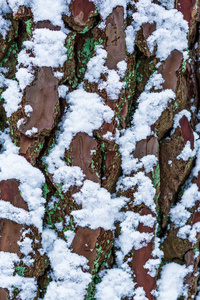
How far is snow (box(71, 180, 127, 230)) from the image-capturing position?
528 mm

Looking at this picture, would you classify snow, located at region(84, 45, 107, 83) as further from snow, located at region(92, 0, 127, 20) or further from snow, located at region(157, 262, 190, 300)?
→ snow, located at region(157, 262, 190, 300)

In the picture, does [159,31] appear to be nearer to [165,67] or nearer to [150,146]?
[165,67]

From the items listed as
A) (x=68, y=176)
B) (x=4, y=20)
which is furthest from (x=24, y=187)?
(x=4, y=20)

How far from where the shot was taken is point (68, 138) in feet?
1.77

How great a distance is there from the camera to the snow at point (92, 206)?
53 cm

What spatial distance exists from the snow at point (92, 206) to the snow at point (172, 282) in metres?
0.17

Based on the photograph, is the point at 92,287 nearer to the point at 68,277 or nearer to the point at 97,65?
the point at 68,277

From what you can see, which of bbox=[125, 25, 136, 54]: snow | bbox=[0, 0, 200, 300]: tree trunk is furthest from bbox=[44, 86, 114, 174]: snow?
bbox=[125, 25, 136, 54]: snow

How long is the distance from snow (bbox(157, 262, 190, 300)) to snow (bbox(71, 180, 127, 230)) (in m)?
0.17

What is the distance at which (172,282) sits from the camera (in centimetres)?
59

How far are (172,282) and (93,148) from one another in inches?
12.3

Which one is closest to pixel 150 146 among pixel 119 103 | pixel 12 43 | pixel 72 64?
pixel 119 103

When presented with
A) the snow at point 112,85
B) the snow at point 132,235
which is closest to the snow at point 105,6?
the snow at point 112,85

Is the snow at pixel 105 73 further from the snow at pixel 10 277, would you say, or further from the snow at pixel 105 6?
the snow at pixel 10 277
